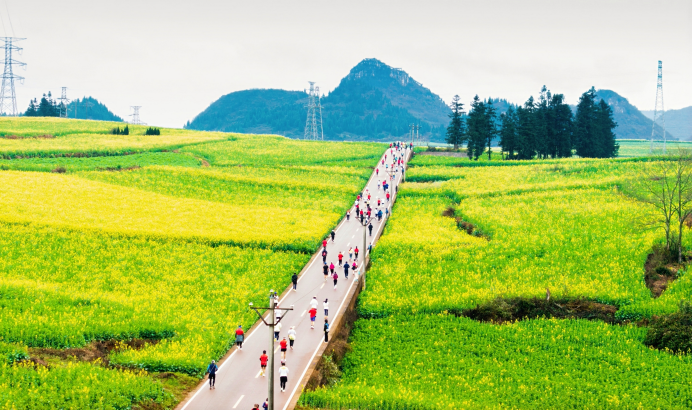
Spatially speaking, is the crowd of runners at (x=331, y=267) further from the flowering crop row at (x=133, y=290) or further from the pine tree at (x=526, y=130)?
the pine tree at (x=526, y=130)

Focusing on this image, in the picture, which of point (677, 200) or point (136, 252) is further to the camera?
point (677, 200)

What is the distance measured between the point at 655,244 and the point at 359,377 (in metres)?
30.3

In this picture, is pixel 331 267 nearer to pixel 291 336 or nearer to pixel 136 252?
pixel 291 336

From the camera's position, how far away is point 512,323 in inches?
1494

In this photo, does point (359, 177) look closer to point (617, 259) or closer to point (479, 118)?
point (479, 118)

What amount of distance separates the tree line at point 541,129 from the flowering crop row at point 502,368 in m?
68.4

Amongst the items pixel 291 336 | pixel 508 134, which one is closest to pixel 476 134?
pixel 508 134

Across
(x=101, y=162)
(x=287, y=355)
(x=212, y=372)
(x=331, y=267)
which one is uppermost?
(x=101, y=162)

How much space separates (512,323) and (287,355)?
1503 centimetres

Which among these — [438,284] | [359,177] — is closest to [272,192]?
[359,177]

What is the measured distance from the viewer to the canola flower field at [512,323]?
1122 inches

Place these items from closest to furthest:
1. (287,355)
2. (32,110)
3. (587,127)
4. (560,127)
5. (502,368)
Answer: (287,355), (502,368), (560,127), (587,127), (32,110)

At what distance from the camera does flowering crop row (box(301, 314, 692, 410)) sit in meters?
27.4

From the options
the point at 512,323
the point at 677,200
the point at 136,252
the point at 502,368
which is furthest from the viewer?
the point at 677,200
